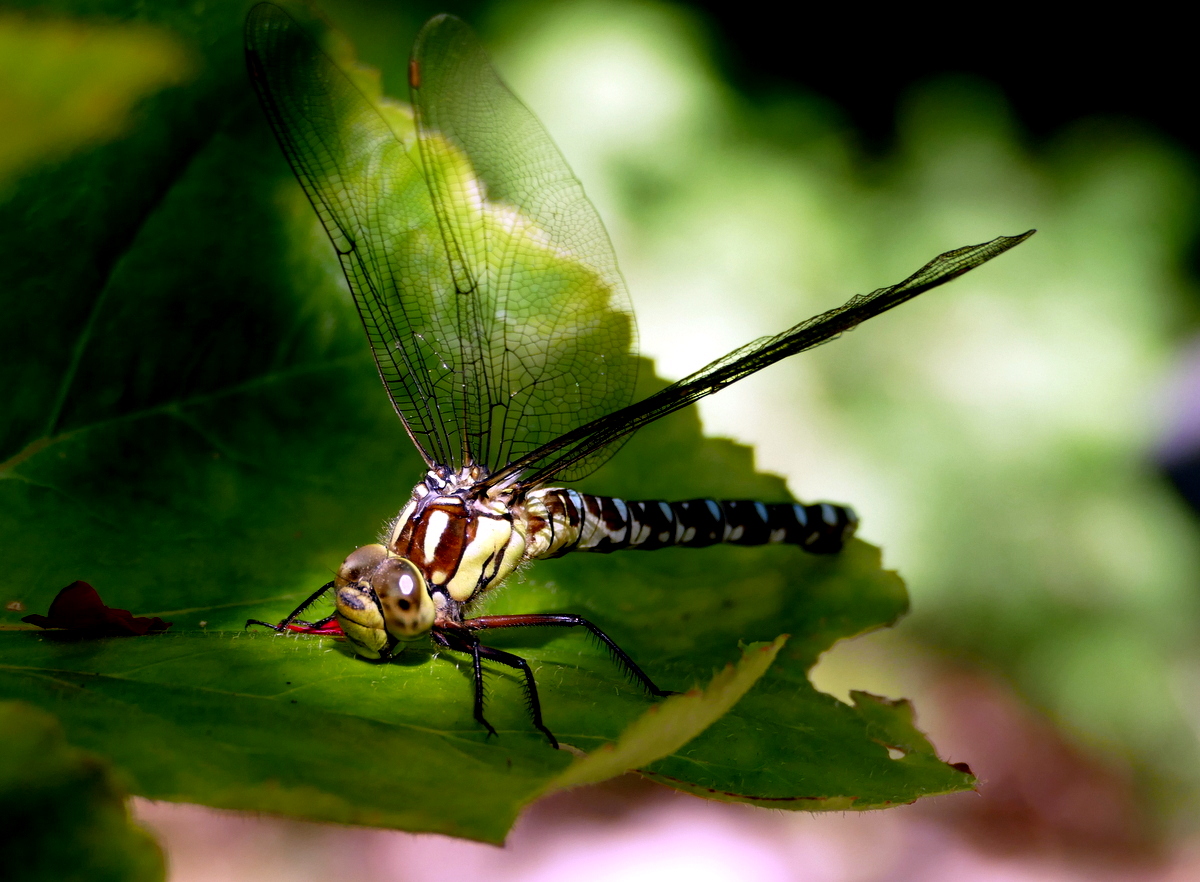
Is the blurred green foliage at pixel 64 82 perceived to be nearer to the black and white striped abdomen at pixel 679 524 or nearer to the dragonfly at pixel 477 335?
the dragonfly at pixel 477 335

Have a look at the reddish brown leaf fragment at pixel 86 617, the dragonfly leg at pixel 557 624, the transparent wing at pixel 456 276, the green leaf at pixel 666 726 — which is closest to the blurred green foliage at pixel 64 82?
the transparent wing at pixel 456 276

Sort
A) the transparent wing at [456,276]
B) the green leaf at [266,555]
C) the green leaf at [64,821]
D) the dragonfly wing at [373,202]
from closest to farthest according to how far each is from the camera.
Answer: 1. the green leaf at [64,821]
2. the green leaf at [266,555]
3. the dragonfly wing at [373,202]
4. the transparent wing at [456,276]

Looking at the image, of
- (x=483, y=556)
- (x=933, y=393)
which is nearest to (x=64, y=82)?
(x=483, y=556)

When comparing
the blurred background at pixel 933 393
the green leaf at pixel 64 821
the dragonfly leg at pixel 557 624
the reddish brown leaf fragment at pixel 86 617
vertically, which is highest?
the blurred background at pixel 933 393

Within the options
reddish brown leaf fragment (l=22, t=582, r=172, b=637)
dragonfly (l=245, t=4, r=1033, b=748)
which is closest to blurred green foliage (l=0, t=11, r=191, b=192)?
dragonfly (l=245, t=4, r=1033, b=748)

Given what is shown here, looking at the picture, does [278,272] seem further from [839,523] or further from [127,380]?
[839,523]

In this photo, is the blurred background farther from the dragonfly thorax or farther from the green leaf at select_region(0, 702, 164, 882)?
the green leaf at select_region(0, 702, 164, 882)

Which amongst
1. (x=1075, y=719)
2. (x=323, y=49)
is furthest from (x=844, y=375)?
(x=323, y=49)
